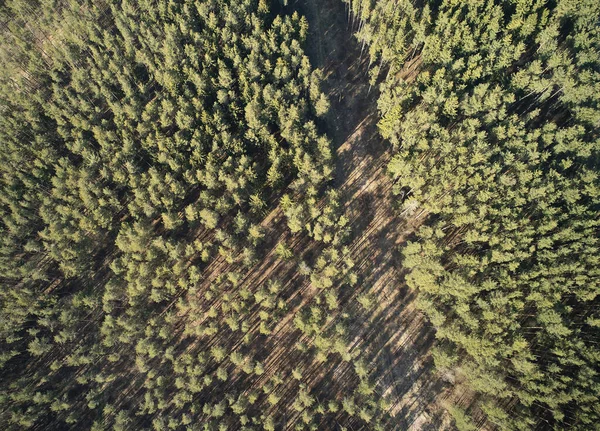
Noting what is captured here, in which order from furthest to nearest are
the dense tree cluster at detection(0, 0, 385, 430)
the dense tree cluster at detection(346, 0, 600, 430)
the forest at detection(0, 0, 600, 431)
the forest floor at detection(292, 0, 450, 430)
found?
1. the forest floor at detection(292, 0, 450, 430)
2. the dense tree cluster at detection(0, 0, 385, 430)
3. the forest at detection(0, 0, 600, 431)
4. the dense tree cluster at detection(346, 0, 600, 430)

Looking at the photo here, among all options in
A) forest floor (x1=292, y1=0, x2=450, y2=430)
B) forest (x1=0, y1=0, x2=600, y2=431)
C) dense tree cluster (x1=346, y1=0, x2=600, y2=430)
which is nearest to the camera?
dense tree cluster (x1=346, y1=0, x2=600, y2=430)

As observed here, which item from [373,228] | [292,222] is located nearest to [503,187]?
[373,228]

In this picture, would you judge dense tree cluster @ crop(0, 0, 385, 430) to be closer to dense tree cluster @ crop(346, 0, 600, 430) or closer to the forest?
the forest

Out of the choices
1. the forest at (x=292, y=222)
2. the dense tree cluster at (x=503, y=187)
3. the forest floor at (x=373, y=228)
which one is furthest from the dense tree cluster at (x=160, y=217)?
the dense tree cluster at (x=503, y=187)

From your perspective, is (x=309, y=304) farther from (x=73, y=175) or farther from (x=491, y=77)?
(x=491, y=77)

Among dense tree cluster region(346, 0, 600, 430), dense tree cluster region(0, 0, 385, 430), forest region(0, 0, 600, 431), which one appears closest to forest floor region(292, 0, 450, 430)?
forest region(0, 0, 600, 431)

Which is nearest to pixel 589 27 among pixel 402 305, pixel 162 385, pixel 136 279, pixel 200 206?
pixel 402 305

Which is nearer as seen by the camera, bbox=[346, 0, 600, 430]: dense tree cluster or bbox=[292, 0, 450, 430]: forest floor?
bbox=[346, 0, 600, 430]: dense tree cluster

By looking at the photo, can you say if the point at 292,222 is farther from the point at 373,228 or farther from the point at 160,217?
the point at 160,217
